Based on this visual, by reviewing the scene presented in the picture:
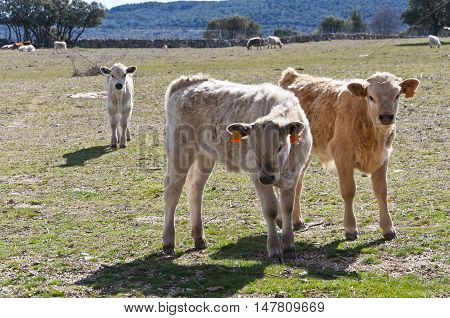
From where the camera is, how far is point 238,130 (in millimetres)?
8977

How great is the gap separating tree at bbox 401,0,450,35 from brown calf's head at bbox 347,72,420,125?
3220 inches

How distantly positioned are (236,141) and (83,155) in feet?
35.2

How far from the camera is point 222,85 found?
1046 centimetres

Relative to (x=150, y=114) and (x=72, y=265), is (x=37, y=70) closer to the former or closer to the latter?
(x=150, y=114)

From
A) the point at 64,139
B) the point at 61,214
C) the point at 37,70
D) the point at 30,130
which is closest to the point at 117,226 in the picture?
the point at 61,214

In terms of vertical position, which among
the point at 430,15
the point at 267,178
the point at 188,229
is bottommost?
the point at 188,229

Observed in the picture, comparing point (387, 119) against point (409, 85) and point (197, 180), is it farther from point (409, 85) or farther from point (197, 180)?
point (197, 180)

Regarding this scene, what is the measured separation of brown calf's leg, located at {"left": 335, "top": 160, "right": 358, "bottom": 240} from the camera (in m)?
10.4

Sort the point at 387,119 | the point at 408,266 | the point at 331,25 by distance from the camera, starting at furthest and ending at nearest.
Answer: the point at 331,25, the point at 387,119, the point at 408,266

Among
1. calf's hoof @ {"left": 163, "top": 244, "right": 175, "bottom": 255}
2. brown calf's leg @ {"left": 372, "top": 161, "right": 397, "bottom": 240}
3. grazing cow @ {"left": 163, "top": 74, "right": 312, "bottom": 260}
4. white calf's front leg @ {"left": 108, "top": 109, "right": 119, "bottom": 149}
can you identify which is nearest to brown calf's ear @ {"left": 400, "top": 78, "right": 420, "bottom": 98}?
brown calf's leg @ {"left": 372, "top": 161, "right": 397, "bottom": 240}

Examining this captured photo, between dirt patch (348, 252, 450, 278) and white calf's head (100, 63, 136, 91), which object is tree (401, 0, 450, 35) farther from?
dirt patch (348, 252, 450, 278)

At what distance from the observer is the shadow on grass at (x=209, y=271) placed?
8266mm

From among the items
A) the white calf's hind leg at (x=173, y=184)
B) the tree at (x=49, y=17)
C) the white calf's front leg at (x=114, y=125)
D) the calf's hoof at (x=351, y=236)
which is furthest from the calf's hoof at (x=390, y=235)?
the tree at (x=49, y=17)

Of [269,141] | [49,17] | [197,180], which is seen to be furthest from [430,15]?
[269,141]
